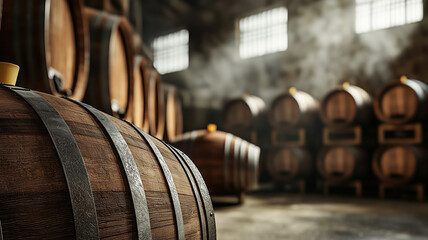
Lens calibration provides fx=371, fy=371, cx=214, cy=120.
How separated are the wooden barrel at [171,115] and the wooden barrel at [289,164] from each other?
67.9 inches

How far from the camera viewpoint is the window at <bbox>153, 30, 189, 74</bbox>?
10664 millimetres

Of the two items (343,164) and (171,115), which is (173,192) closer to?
(171,115)

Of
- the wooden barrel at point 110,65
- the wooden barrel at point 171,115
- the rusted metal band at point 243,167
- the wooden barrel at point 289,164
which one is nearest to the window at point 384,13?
the wooden barrel at point 289,164

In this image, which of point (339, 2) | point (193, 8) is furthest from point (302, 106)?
point (193, 8)

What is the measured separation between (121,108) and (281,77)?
18.8 ft

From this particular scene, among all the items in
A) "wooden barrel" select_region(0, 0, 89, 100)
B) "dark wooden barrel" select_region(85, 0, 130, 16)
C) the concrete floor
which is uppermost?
"dark wooden barrel" select_region(85, 0, 130, 16)

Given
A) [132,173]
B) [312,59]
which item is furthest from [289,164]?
[132,173]

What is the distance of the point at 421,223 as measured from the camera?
11.1ft

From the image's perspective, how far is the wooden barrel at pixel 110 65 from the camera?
2625 mm

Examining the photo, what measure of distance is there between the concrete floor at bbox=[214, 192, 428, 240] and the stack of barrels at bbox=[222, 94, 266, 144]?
78.9 inches

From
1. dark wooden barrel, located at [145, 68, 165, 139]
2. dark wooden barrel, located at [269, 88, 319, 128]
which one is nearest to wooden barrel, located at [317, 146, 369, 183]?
dark wooden barrel, located at [269, 88, 319, 128]

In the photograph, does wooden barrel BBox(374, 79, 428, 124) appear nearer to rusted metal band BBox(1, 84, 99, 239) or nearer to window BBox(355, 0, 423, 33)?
window BBox(355, 0, 423, 33)

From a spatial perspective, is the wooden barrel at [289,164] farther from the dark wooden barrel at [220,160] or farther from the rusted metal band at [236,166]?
the rusted metal band at [236,166]

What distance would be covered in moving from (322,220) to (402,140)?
2.87 metres
